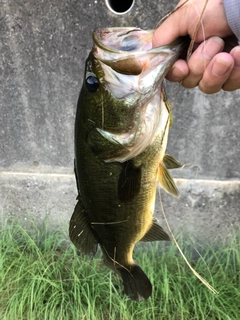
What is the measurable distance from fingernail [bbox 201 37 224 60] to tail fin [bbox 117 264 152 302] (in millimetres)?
1123

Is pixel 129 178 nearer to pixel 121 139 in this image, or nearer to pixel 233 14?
pixel 121 139

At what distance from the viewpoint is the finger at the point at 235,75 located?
1202 mm

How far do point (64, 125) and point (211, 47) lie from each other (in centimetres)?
182

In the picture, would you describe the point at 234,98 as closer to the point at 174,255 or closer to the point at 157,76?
the point at 174,255

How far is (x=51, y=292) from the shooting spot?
2.57 m

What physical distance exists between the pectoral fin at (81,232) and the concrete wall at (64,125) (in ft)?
4.44

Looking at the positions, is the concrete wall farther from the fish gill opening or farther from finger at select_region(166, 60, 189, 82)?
finger at select_region(166, 60, 189, 82)

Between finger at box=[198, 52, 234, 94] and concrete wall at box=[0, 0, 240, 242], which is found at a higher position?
finger at box=[198, 52, 234, 94]

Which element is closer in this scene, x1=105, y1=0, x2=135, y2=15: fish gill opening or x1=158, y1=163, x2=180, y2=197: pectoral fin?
x1=158, y1=163, x2=180, y2=197: pectoral fin

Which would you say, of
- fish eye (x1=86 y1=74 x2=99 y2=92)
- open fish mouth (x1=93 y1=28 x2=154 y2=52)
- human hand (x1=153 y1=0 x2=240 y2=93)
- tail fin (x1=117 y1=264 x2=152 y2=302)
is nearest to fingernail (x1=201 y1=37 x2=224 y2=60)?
human hand (x1=153 y1=0 x2=240 y2=93)

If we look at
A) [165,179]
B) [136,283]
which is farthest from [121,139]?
[136,283]

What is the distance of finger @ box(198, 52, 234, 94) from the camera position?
1151mm

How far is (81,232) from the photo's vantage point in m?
1.60

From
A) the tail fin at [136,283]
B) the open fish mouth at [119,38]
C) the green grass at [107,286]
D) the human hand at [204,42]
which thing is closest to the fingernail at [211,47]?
the human hand at [204,42]
